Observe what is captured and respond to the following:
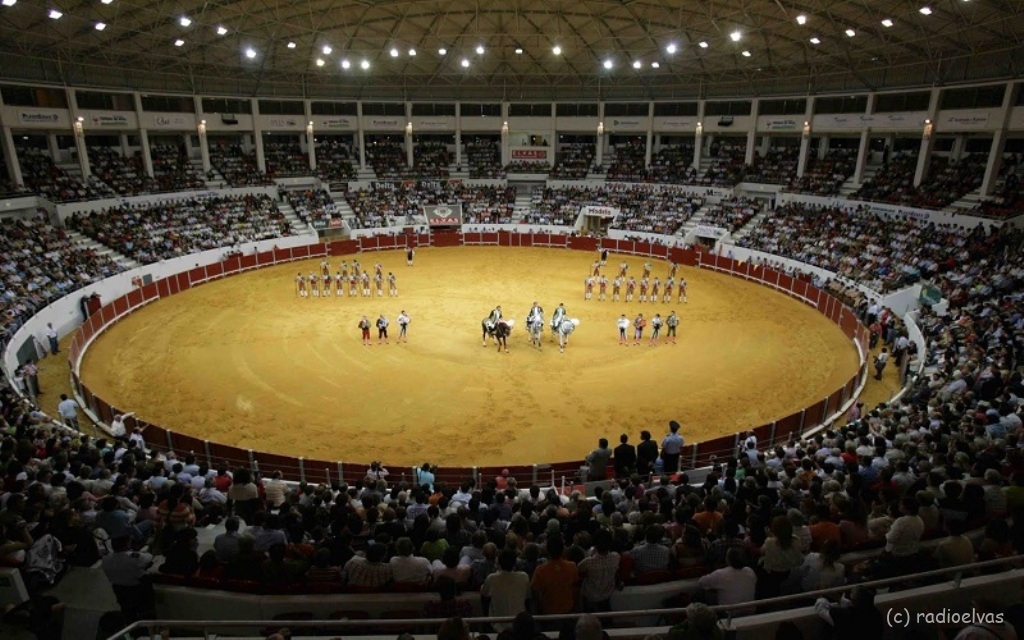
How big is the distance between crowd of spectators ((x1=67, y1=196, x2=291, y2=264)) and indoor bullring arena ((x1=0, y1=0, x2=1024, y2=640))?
282mm

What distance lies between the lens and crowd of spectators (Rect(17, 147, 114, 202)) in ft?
126

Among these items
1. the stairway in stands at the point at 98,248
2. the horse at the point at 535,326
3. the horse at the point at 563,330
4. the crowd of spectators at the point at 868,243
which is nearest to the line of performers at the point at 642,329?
the horse at the point at 563,330

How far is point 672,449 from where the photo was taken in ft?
45.8

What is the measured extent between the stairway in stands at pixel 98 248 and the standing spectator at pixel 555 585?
36.2 meters

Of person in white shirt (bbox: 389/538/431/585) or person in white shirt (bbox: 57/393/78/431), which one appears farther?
person in white shirt (bbox: 57/393/78/431)

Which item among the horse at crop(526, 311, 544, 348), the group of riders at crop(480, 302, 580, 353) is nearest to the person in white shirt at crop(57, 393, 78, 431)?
the group of riders at crop(480, 302, 580, 353)

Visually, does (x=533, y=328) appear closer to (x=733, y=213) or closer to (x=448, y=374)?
(x=448, y=374)

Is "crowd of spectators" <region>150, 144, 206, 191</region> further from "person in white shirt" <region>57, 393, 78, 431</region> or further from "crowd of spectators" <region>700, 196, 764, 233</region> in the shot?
"crowd of spectators" <region>700, 196, 764, 233</region>

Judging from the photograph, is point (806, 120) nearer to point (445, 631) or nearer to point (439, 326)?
point (439, 326)

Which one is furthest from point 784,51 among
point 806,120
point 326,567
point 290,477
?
point 326,567

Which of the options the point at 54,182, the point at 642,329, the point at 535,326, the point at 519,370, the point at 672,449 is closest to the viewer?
the point at 672,449

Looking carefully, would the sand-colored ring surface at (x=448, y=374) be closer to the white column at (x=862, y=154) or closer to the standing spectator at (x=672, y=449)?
the standing spectator at (x=672, y=449)

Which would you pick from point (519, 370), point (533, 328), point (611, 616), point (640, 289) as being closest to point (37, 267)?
point (533, 328)

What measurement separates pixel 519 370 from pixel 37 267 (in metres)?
24.7
